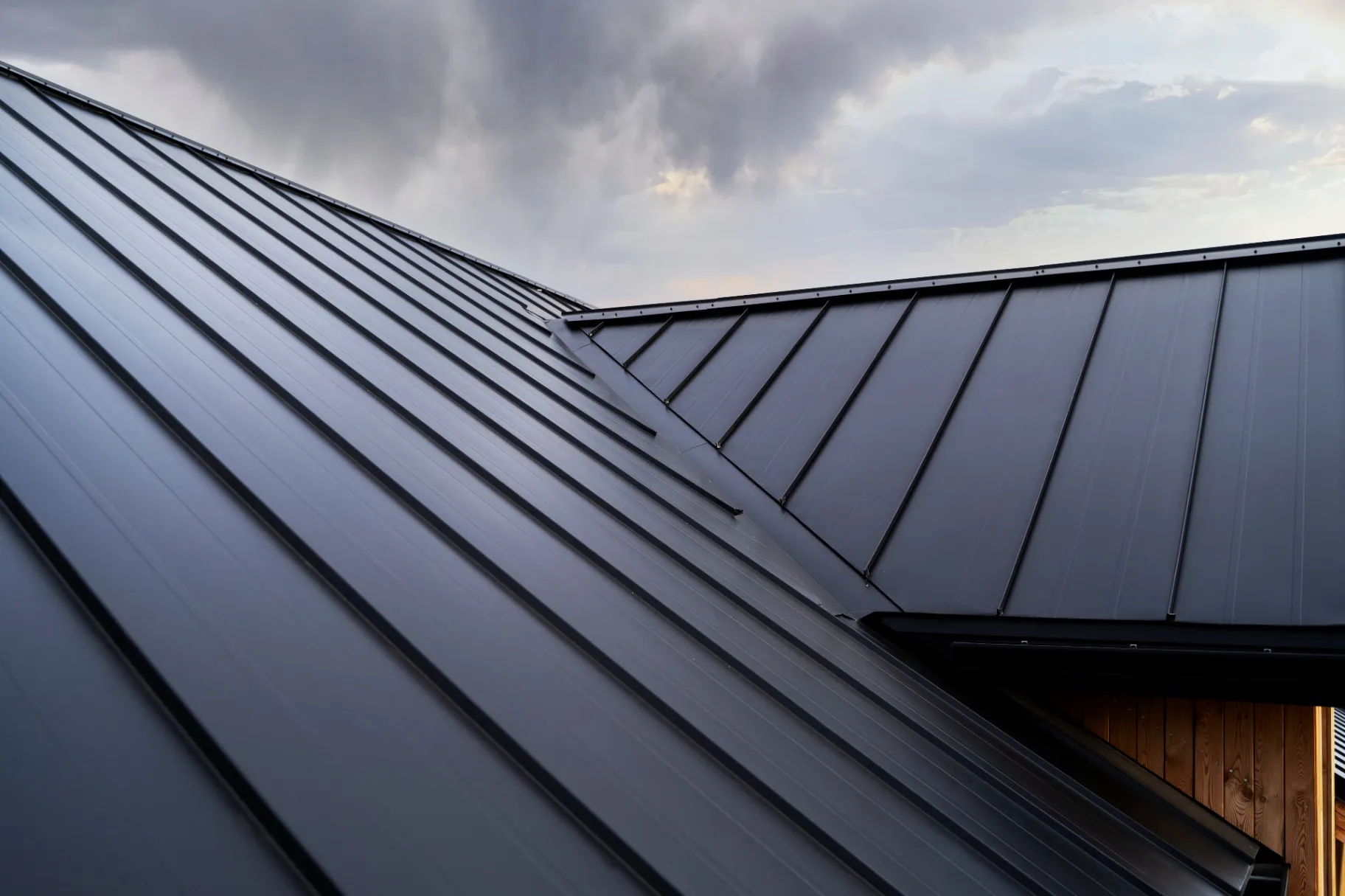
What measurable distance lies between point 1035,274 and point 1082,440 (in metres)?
2.47

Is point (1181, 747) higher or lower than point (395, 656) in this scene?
higher

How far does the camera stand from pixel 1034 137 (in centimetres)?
3509

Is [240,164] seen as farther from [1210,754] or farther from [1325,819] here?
[1325,819]

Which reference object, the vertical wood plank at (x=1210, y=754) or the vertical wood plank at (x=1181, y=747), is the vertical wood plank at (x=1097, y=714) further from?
the vertical wood plank at (x=1210, y=754)

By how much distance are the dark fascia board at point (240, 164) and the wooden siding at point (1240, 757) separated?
726 centimetres

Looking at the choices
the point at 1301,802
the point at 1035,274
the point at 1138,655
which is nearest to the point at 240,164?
the point at 1035,274

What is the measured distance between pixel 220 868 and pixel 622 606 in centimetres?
218

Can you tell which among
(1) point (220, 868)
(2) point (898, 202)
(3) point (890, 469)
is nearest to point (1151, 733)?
(3) point (890, 469)

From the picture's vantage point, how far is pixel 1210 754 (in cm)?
486

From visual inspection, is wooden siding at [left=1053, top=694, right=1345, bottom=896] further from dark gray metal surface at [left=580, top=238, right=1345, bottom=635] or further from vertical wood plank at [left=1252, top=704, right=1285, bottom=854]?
dark gray metal surface at [left=580, top=238, right=1345, bottom=635]

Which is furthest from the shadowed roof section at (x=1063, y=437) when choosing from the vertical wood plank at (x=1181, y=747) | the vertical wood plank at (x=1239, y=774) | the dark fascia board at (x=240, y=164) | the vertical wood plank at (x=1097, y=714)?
the dark fascia board at (x=240, y=164)

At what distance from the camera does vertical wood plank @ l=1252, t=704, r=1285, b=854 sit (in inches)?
189

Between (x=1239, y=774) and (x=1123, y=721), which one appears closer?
(x=1239, y=774)

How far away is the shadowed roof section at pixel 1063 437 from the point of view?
4438 mm
